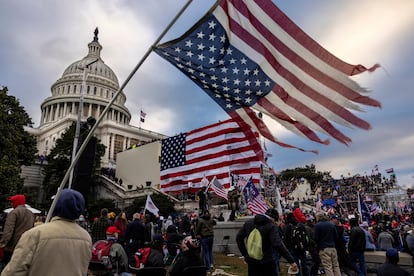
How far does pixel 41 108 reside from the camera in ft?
290

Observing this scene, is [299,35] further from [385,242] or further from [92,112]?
[92,112]

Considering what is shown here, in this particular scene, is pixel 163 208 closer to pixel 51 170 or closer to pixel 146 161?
pixel 146 161

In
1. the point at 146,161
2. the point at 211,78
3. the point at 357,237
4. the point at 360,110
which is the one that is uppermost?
the point at 146,161

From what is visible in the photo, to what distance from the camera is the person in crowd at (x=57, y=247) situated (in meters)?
2.33

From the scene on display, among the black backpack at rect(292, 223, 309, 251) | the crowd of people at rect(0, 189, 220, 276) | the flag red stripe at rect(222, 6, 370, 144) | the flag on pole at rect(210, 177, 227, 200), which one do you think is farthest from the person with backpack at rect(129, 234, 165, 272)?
the flag on pole at rect(210, 177, 227, 200)

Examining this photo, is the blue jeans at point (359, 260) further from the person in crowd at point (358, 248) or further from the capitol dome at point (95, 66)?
the capitol dome at point (95, 66)

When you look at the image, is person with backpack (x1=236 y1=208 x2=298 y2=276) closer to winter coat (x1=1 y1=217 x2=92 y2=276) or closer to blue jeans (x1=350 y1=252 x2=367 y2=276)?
winter coat (x1=1 y1=217 x2=92 y2=276)

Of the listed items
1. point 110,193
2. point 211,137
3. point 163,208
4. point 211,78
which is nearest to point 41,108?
point 110,193

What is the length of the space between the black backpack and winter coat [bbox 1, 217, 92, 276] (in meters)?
5.73

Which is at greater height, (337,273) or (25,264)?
(25,264)

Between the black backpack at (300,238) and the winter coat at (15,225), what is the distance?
5.56 meters

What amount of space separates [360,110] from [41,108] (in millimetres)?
96355

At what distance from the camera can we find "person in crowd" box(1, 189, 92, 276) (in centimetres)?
233

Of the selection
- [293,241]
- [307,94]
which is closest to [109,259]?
[293,241]
